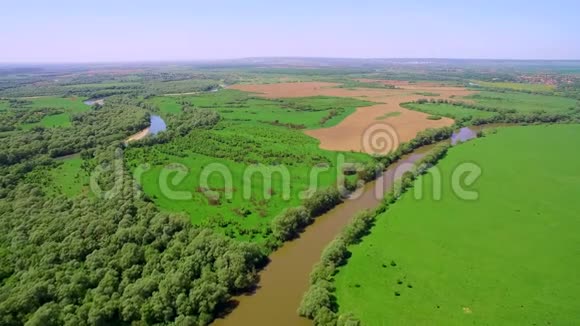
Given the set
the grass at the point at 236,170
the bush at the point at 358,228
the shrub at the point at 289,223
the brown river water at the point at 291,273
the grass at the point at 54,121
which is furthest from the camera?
the grass at the point at 54,121

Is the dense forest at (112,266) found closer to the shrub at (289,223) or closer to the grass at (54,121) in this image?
the shrub at (289,223)

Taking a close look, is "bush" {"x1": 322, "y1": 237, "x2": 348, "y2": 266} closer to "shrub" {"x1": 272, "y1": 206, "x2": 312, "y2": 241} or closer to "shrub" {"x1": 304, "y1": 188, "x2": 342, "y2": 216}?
"shrub" {"x1": 272, "y1": 206, "x2": 312, "y2": 241}

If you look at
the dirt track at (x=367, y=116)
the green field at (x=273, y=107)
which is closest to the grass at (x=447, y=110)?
the dirt track at (x=367, y=116)

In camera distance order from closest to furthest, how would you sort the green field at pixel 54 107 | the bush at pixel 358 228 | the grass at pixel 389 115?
1. the bush at pixel 358 228
2. the green field at pixel 54 107
3. the grass at pixel 389 115

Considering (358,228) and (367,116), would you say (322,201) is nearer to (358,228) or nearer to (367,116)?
(358,228)

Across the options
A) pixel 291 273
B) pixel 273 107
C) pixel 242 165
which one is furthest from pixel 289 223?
pixel 273 107

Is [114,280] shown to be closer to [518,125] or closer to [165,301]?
[165,301]
